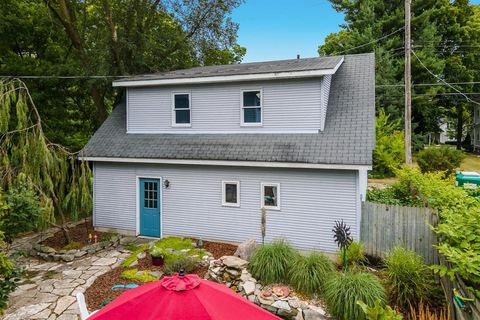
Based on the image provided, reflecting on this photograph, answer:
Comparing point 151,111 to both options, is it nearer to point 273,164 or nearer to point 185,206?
point 185,206

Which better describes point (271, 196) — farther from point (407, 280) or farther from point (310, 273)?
point (407, 280)

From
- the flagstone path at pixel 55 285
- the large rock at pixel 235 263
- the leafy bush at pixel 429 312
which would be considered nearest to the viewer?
the leafy bush at pixel 429 312

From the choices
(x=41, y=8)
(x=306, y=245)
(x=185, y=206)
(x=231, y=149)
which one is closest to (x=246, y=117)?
(x=231, y=149)

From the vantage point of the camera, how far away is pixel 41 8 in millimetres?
16094

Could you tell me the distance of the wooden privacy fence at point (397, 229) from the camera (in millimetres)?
8695

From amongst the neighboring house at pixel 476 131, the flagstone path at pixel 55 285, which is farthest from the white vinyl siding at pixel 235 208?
the neighboring house at pixel 476 131

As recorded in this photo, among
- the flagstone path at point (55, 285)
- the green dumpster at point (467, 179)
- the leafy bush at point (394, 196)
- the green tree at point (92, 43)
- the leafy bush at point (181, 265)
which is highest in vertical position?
the green tree at point (92, 43)

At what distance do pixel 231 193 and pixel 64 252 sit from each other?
5.47 m

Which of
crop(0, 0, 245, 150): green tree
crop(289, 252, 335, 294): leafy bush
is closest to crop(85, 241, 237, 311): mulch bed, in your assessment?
crop(289, 252, 335, 294): leafy bush

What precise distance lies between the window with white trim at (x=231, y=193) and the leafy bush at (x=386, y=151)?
13984mm

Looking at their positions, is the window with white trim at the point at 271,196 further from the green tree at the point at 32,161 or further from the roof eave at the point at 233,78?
the green tree at the point at 32,161

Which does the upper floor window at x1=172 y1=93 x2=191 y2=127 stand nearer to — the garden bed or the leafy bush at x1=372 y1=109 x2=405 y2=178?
the garden bed

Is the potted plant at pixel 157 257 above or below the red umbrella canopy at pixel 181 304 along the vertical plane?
below

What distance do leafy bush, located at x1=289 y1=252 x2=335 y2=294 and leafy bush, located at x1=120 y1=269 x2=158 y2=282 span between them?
11.7ft
